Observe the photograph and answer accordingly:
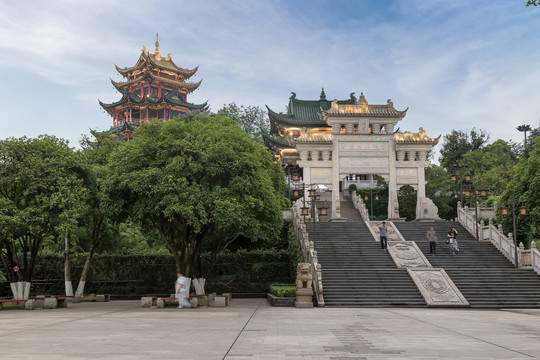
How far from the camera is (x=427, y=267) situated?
21.8 metres

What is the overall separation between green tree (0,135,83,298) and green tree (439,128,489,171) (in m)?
43.6

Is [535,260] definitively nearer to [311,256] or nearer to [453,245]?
[453,245]

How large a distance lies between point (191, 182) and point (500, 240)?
15.1 m

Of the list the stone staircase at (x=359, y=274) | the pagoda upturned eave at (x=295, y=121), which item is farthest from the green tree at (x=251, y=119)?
the stone staircase at (x=359, y=274)

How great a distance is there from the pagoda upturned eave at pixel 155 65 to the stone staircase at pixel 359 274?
→ 4164 cm

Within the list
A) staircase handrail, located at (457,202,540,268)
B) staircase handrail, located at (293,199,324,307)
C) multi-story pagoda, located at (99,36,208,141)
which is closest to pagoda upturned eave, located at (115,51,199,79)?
multi-story pagoda, located at (99,36,208,141)

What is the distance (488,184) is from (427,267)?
21472mm

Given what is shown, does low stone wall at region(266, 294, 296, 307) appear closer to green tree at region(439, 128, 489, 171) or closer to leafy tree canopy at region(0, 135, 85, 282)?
leafy tree canopy at region(0, 135, 85, 282)

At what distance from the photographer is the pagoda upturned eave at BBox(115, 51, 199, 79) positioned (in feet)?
205

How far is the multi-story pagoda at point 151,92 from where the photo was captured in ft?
198

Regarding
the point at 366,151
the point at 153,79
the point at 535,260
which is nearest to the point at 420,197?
the point at 366,151

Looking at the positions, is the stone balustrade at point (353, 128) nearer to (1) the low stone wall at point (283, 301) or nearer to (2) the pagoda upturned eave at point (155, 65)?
(1) the low stone wall at point (283, 301)

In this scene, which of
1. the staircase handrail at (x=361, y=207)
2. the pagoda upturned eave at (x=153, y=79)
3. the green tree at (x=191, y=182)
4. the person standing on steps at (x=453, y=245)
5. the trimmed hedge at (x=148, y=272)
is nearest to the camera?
the green tree at (x=191, y=182)

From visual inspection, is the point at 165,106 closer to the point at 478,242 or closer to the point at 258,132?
the point at 258,132
